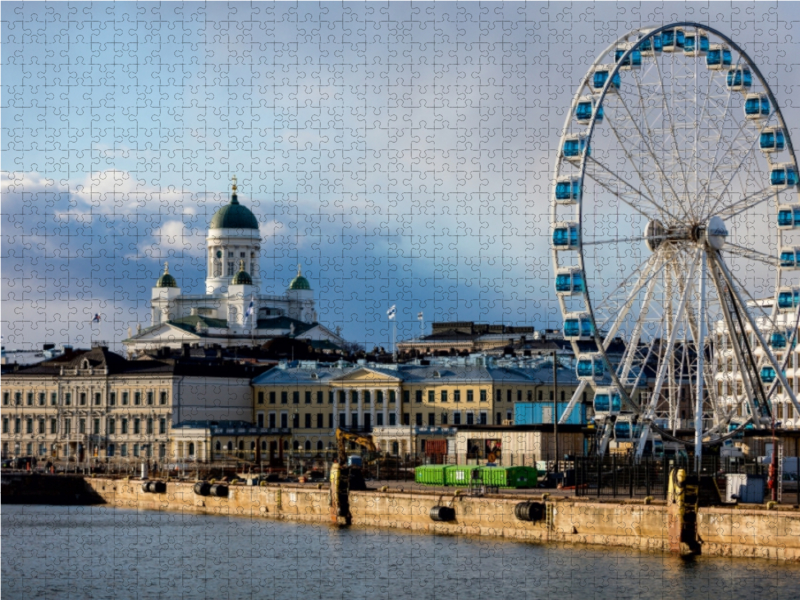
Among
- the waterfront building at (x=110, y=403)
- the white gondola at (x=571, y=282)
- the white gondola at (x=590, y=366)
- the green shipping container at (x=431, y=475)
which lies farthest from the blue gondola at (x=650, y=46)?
the waterfront building at (x=110, y=403)

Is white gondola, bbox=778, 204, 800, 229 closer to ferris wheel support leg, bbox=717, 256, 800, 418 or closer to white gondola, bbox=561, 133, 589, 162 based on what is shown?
ferris wheel support leg, bbox=717, 256, 800, 418

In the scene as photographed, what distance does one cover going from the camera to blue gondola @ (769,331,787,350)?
83.4 meters

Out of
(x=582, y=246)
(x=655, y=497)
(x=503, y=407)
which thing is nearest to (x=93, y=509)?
(x=582, y=246)

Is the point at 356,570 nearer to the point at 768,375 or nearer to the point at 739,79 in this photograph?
the point at 768,375

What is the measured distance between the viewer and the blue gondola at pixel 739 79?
80.1 metres

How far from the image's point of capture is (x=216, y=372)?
16662 cm

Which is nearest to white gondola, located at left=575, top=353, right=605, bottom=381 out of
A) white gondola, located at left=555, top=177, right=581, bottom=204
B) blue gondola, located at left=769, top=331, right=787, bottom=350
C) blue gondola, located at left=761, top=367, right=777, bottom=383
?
white gondola, located at left=555, top=177, right=581, bottom=204

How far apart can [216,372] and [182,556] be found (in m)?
98.8

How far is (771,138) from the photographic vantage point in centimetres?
8050

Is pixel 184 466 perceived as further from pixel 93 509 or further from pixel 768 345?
pixel 768 345

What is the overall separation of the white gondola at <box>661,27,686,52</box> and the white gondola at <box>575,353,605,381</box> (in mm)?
12150

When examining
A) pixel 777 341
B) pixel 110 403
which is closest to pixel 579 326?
pixel 777 341

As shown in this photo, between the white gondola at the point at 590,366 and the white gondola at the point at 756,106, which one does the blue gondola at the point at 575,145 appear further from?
the white gondola at the point at 590,366

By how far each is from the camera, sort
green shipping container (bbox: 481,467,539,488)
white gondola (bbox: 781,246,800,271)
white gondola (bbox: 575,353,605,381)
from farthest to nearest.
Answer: green shipping container (bbox: 481,467,539,488) < white gondola (bbox: 781,246,800,271) < white gondola (bbox: 575,353,605,381)
